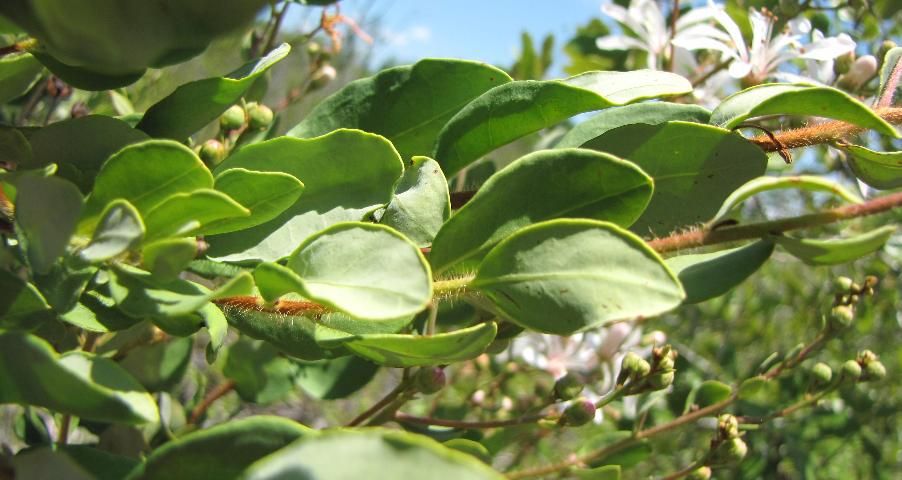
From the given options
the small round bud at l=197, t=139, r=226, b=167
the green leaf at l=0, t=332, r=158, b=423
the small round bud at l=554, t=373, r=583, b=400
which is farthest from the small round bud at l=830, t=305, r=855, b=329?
the green leaf at l=0, t=332, r=158, b=423

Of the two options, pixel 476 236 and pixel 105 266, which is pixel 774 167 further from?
pixel 105 266

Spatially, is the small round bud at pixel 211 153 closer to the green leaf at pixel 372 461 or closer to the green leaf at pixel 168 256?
the green leaf at pixel 168 256

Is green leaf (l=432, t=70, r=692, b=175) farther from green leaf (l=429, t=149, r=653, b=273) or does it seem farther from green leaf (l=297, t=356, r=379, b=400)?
green leaf (l=297, t=356, r=379, b=400)

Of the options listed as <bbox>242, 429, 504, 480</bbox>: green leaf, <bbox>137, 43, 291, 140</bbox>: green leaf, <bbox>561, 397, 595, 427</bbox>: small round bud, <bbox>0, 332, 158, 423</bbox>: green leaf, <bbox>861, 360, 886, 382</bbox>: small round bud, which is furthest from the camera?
<bbox>861, 360, 886, 382</bbox>: small round bud

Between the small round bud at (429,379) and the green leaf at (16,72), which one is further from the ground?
the green leaf at (16,72)

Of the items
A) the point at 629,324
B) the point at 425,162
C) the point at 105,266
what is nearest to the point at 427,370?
the point at 425,162

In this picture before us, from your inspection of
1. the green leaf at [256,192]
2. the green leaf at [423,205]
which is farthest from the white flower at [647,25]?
the green leaf at [256,192]
